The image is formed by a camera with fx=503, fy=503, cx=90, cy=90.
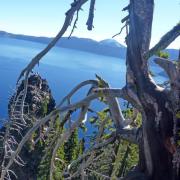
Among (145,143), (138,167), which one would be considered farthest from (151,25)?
(138,167)

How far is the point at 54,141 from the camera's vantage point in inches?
321

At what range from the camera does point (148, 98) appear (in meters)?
6.26

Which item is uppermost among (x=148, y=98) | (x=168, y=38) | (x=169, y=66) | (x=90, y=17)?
(x=90, y=17)

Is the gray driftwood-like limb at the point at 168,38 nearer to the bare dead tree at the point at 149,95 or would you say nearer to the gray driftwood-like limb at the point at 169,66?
the bare dead tree at the point at 149,95

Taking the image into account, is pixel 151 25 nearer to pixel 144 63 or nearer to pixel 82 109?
pixel 144 63

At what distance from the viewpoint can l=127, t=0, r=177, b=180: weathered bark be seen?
613 cm

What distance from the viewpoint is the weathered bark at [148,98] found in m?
6.13

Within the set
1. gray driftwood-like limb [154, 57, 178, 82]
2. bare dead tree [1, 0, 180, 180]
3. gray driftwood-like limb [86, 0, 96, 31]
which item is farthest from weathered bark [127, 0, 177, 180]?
gray driftwood-like limb [86, 0, 96, 31]

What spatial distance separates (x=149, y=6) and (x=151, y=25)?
236mm

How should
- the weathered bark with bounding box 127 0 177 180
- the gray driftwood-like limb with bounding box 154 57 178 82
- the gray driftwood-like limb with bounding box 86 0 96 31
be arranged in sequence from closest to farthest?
the gray driftwood-like limb with bounding box 154 57 178 82, the weathered bark with bounding box 127 0 177 180, the gray driftwood-like limb with bounding box 86 0 96 31

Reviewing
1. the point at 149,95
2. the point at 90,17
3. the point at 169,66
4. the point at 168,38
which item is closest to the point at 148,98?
the point at 149,95

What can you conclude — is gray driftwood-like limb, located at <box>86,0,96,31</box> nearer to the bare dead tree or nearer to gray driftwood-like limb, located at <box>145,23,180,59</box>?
the bare dead tree

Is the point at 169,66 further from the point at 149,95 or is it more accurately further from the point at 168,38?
the point at 149,95

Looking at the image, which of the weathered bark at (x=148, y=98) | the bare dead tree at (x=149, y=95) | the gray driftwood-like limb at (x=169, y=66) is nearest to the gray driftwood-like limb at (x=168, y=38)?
the bare dead tree at (x=149, y=95)
